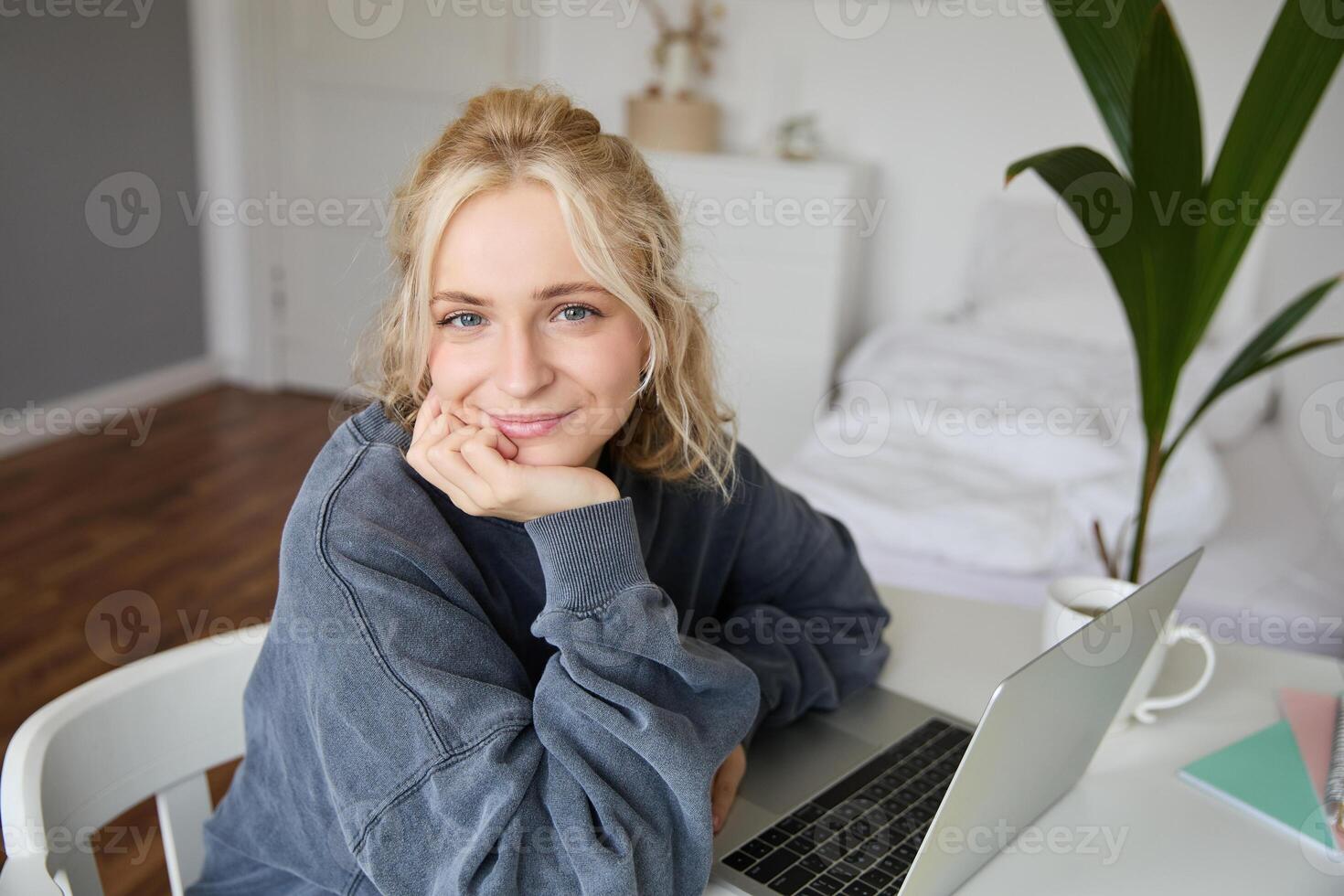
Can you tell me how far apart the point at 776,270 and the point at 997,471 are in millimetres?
1587

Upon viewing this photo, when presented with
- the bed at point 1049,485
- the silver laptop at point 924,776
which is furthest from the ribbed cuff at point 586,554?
the bed at point 1049,485

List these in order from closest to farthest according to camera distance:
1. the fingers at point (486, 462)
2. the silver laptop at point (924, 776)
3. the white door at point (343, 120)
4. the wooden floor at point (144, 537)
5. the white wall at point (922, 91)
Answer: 1. the silver laptop at point (924, 776)
2. the fingers at point (486, 462)
3. the wooden floor at point (144, 537)
4. the white wall at point (922, 91)
5. the white door at point (343, 120)

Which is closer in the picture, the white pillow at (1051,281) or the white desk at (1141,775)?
the white desk at (1141,775)

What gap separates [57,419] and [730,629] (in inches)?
120

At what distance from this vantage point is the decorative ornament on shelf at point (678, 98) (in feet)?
12.2

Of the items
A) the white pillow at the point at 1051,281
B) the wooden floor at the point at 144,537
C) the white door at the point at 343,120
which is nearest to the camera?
the wooden floor at the point at 144,537

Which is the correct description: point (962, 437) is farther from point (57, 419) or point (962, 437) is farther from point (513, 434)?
point (57, 419)

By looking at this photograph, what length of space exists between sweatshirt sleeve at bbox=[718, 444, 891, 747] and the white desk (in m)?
0.06

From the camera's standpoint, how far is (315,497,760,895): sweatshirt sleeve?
31.2 inches

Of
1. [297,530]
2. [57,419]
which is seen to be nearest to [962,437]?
[297,530]

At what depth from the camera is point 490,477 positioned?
2.95ft

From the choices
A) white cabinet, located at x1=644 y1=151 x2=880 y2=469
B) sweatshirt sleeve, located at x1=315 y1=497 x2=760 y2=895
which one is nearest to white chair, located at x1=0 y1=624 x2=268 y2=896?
sweatshirt sleeve, located at x1=315 y1=497 x2=760 y2=895

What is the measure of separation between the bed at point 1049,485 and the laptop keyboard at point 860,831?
874 mm

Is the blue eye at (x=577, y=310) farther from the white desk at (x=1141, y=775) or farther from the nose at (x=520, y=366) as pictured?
the white desk at (x=1141, y=775)
